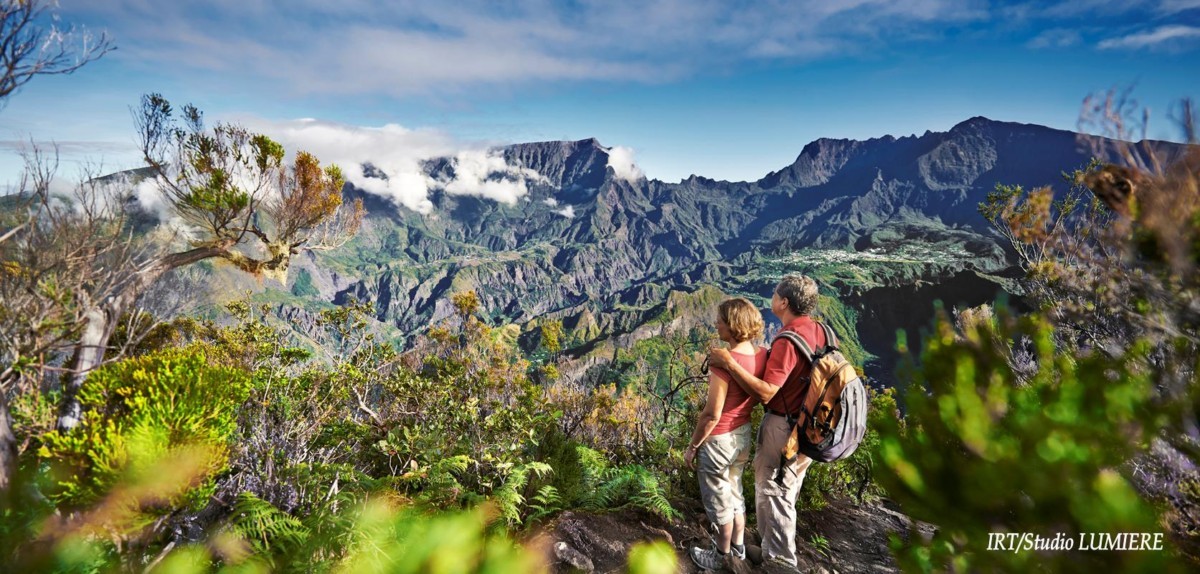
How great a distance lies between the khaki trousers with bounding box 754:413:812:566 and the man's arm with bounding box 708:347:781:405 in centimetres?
46

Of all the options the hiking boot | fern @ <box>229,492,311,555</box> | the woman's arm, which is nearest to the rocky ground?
A: the hiking boot

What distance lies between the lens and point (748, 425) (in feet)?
12.8

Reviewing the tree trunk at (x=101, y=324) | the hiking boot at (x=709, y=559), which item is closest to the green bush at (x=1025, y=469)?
the hiking boot at (x=709, y=559)

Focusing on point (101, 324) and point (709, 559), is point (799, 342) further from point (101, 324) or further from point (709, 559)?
point (101, 324)

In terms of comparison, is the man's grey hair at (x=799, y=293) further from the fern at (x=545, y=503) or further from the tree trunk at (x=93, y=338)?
the tree trunk at (x=93, y=338)

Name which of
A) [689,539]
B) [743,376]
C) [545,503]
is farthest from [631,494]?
[743,376]

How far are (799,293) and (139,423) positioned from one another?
4.59 meters

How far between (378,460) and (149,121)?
892 cm

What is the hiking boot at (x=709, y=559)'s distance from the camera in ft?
13.1

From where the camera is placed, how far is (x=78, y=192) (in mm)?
8086

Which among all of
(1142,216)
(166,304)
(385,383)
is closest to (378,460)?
(385,383)

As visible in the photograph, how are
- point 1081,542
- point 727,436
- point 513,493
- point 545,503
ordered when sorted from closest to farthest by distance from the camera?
1. point 1081,542
2. point 727,436
3. point 513,493
4. point 545,503

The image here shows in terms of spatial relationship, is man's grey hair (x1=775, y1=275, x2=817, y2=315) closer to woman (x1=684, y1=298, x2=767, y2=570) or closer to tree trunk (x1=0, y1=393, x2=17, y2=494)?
woman (x1=684, y1=298, x2=767, y2=570)

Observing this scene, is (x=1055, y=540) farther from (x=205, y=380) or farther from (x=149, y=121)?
(x=149, y=121)
